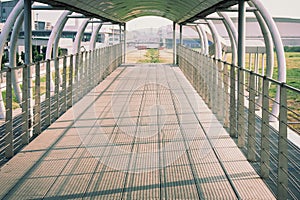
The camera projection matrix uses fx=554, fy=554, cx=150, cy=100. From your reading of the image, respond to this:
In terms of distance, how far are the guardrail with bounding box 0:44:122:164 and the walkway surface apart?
152 mm

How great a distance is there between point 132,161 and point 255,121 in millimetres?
2613

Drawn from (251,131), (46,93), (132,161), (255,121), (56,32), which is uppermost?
(56,32)

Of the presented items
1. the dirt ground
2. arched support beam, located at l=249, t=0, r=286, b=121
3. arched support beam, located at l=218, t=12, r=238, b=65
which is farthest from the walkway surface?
the dirt ground

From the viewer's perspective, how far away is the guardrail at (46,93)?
568 cm

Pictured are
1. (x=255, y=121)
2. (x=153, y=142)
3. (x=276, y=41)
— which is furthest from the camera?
(x=276, y=41)

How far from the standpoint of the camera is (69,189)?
454 cm

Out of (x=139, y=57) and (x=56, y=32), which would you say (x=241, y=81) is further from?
(x=139, y=57)

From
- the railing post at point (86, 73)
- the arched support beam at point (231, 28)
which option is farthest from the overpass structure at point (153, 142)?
the arched support beam at point (231, 28)

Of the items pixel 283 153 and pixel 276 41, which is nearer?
pixel 283 153

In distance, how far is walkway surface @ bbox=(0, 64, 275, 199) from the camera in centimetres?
451

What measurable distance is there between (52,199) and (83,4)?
21.5ft

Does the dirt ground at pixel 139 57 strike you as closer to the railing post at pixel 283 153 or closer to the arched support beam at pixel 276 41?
the arched support beam at pixel 276 41

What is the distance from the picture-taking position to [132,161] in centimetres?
554

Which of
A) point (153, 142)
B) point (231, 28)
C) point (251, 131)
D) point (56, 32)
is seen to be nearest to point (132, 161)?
point (153, 142)
